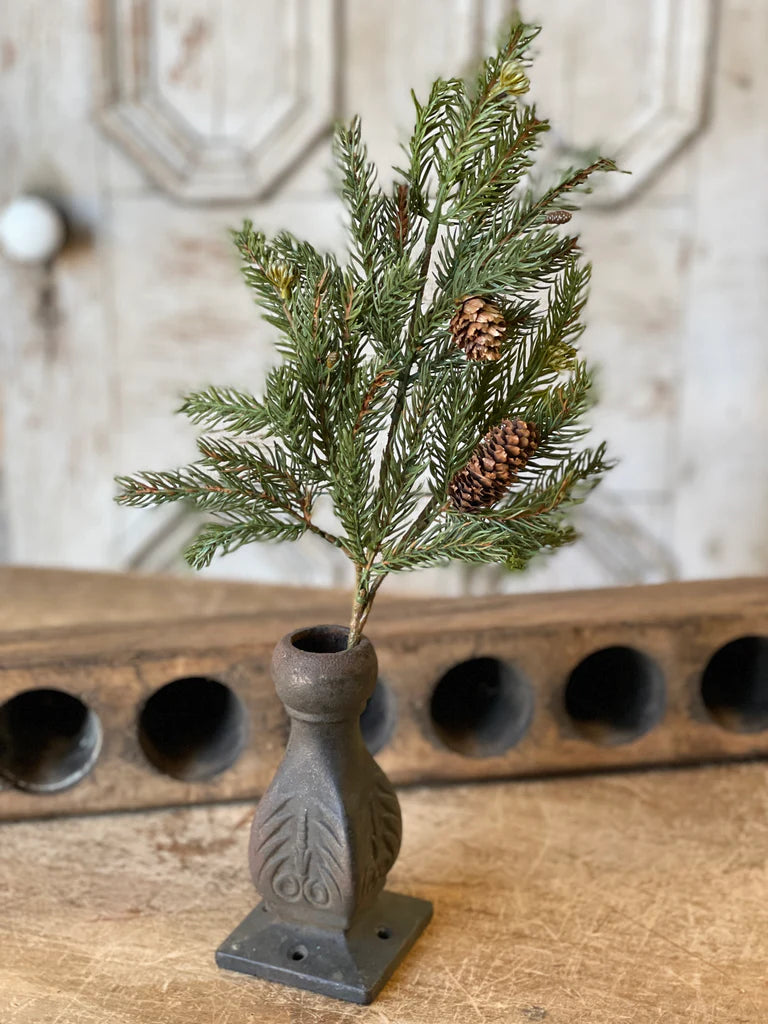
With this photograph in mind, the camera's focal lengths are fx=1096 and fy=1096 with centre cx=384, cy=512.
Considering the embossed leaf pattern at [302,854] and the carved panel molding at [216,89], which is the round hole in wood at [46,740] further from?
the carved panel molding at [216,89]

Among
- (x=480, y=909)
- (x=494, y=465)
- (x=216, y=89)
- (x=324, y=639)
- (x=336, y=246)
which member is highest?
(x=216, y=89)

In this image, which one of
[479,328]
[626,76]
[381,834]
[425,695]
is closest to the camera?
[479,328]

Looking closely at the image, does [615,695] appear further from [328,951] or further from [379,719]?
[328,951]

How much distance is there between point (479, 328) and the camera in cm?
60

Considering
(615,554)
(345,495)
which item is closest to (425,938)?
(345,495)

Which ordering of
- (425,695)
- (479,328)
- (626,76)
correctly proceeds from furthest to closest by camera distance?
(626,76)
(425,695)
(479,328)

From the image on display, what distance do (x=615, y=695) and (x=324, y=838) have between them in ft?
1.32

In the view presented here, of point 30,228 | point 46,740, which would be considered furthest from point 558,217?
point 30,228

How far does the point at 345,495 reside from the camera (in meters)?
0.65

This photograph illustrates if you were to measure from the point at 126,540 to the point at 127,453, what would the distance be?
0.17 m

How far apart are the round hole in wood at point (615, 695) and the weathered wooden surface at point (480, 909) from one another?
1.7 inches

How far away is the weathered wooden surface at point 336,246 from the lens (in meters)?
1.70

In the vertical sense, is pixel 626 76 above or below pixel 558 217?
above

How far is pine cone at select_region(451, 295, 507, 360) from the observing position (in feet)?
1.95
